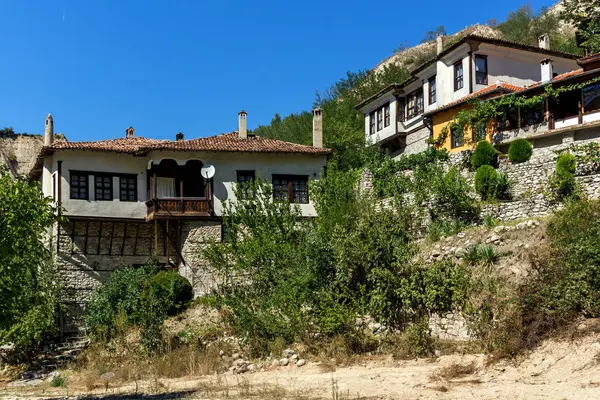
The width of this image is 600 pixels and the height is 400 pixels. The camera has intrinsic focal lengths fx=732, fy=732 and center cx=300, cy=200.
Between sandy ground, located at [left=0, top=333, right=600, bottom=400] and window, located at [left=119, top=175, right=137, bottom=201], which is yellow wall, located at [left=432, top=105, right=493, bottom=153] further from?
sandy ground, located at [left=0, top=333, right=600, bottom=400]

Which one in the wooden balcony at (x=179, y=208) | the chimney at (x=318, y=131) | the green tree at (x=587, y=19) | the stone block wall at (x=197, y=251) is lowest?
the stone block wall at (x=197, y=251)

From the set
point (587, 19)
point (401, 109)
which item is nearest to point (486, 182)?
point (587, 19)

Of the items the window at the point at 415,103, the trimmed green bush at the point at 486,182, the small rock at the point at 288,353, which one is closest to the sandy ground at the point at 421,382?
the small rock at the point at 288,353

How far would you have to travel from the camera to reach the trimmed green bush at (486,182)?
1074 inches

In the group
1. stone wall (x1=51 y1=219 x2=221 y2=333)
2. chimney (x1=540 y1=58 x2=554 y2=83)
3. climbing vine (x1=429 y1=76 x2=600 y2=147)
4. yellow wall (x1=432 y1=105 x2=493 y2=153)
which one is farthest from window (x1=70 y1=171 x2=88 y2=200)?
chimney (x1=540 y1=58 x2=554 y2=83)

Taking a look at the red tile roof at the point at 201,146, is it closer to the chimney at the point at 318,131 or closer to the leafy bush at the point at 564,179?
the chimney at the point at 318,131

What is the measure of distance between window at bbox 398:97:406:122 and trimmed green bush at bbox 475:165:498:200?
14.8m

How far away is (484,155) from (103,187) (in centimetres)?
1670

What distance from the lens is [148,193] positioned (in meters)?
33.6

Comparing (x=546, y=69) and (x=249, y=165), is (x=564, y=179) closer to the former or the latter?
(x=546, y=69)

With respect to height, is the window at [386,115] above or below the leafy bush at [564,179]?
above

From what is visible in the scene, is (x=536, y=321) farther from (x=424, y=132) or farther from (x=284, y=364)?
(x=424, y=132)

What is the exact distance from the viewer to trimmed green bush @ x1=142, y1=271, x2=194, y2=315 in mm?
29641

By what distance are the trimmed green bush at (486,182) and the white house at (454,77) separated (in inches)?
374
